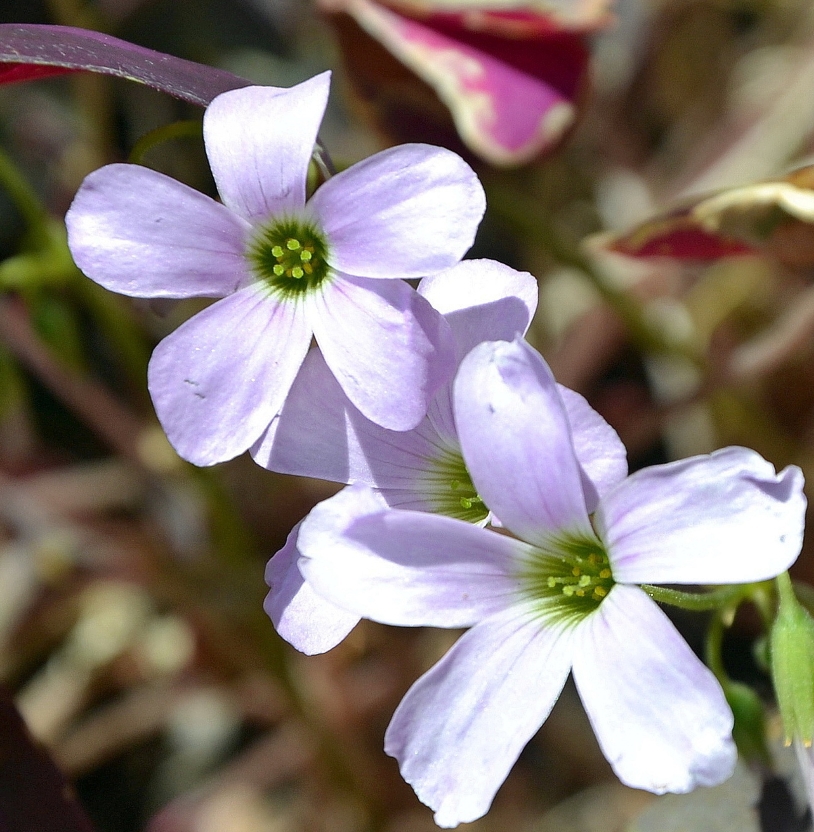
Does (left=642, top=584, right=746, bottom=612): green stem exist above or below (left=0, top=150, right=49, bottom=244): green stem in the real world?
below

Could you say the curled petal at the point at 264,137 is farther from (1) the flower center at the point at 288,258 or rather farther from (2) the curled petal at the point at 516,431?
(2) the curled petal at the point at 516,431

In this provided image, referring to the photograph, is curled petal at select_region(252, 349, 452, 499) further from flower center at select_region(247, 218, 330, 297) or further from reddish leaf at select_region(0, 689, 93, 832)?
reddish leaf at select_region(0, 689, 93, 832)

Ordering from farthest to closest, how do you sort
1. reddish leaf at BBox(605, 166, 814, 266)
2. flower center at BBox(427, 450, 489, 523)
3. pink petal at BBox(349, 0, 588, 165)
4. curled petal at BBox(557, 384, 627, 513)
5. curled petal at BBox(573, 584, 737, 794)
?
pink petal at BBox(349, 0, 588, 165) → reddish leaf at BBox(605, 166, 814, 266) → flower center at BBox(427, 450, 489, 523) → curled petal at BBox(557, 384, 627, 513) → curled petal at BBox(573, 584, 737, 794)

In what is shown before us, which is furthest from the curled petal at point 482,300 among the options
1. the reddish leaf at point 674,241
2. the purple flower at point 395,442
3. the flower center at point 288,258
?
the reddish leaf at point 674,241

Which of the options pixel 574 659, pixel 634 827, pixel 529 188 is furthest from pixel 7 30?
pixel 529 188

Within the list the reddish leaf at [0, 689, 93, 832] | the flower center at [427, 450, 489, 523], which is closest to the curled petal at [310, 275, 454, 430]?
the flower center at [427, 450, 489, 523]
